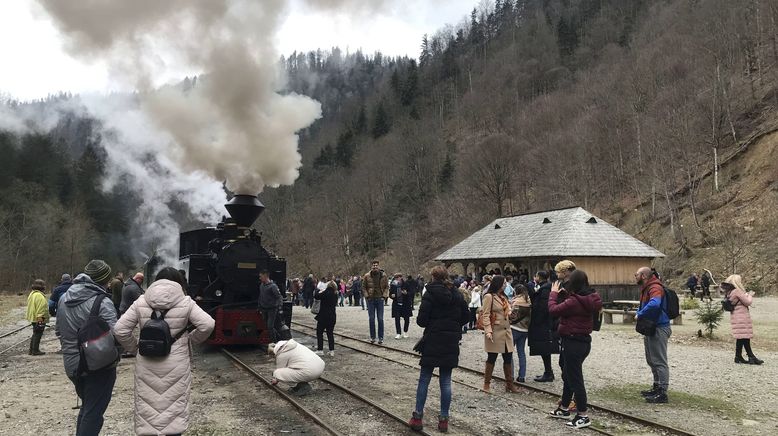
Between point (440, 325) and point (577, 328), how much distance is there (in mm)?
1594

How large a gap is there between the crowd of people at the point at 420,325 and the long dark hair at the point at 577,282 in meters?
0.01

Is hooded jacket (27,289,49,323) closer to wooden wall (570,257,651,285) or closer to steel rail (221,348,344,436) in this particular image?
steel rail (221,348,344,436)

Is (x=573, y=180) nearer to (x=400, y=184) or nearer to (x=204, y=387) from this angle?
(x=400, y=184)

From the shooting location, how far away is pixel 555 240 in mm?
24984

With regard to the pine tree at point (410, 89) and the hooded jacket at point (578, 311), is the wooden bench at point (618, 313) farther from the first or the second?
the pine tree at point (410, 89)

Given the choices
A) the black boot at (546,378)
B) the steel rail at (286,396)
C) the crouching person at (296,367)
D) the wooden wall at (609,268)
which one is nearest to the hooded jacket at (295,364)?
the crouching person at (296,367)

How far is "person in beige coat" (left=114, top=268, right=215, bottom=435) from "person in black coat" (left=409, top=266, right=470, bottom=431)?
2.61 meters

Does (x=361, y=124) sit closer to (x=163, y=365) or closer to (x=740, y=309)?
(x=740, y=309)

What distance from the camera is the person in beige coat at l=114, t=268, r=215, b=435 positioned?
4145 mm

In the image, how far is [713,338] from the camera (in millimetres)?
13594

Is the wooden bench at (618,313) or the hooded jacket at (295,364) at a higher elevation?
the hooded jacket at (295,364)

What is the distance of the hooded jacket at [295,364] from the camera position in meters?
7.80

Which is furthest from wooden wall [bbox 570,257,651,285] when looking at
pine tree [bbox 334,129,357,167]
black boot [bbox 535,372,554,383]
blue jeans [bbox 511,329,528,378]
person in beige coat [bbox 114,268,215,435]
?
pine tree [bbox 334,129,357,167]

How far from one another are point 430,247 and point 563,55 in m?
41.8
